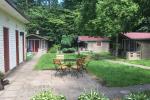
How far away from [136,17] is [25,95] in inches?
163

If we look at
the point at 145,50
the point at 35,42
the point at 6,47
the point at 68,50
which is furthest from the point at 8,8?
the point at 35,42

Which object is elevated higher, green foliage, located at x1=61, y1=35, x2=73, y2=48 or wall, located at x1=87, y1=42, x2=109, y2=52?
green foliage, located at x1=61, y1=35, x2=73, y2=48

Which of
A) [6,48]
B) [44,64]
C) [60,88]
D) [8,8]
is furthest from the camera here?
[44,64]

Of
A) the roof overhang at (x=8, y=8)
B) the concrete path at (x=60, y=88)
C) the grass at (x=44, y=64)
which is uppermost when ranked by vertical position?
the roof overhang at (x=8, y=8)

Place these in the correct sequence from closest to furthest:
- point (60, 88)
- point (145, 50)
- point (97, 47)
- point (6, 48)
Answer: point (60, 88)
point (6, 48)
point (145, 50)
point (97, 47)

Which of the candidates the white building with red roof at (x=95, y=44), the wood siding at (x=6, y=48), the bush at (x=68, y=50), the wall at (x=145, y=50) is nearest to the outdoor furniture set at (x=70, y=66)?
the wood siding at (x=6, y=48)

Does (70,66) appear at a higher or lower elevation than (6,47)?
lower

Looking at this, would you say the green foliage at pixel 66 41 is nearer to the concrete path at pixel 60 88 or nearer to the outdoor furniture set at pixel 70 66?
the outdoor furniture set at pixel 70 66

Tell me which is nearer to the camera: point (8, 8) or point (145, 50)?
point (8, 8)

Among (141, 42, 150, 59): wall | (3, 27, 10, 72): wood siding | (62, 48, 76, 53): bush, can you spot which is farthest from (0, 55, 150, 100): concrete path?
(62, 48, 76, 53): bush

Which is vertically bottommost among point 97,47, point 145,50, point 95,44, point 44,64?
point 44,64

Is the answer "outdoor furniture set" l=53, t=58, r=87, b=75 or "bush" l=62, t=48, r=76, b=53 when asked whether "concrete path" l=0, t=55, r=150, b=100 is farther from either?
"bush" l=62, t=48, r=76, b=53

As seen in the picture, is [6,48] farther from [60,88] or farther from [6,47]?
[60,88]

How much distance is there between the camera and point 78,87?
A: 12664 mm
